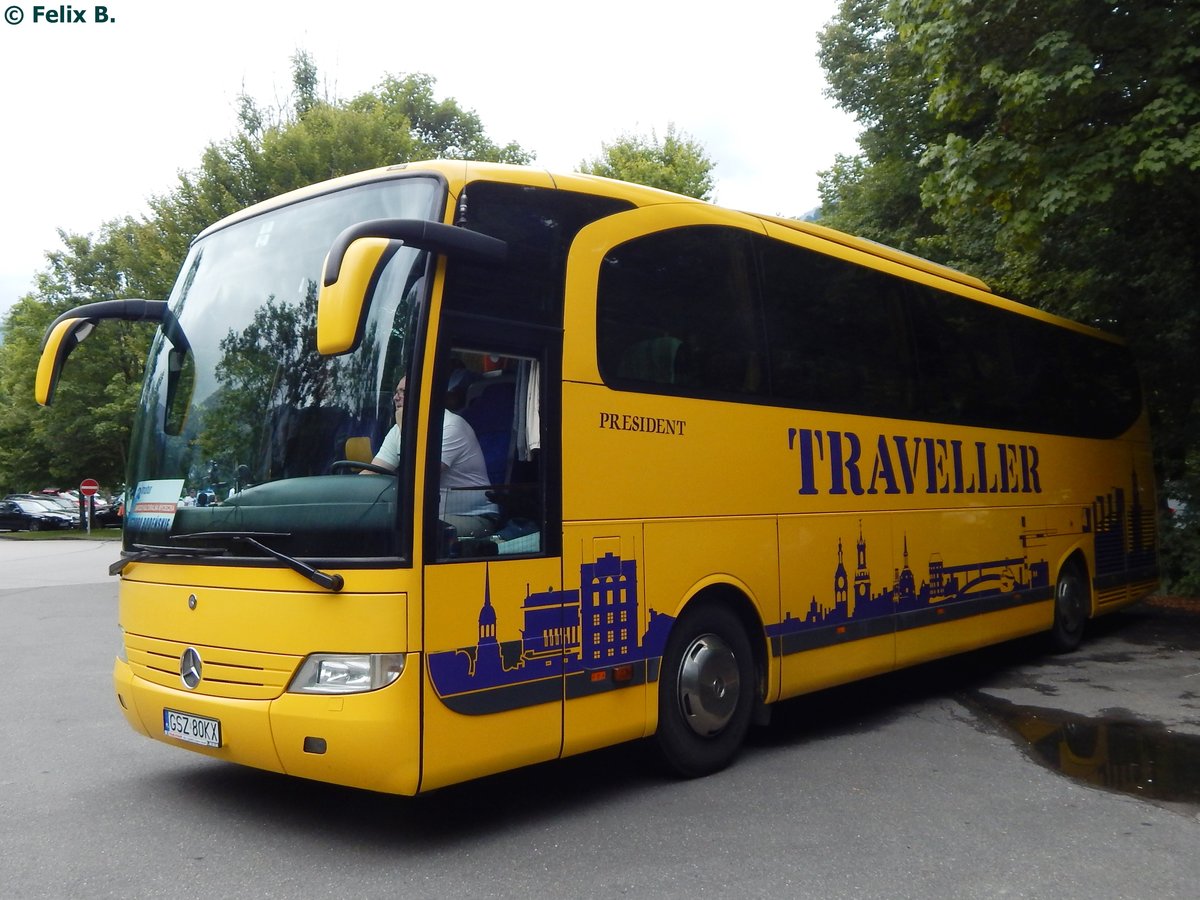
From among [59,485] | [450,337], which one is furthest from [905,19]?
[59,485]

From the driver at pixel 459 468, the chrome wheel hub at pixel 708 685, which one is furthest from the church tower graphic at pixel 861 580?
the driver at pixel 459 468

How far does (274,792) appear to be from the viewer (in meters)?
6.05

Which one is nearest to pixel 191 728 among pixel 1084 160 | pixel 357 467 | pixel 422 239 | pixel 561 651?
pixel 357 467

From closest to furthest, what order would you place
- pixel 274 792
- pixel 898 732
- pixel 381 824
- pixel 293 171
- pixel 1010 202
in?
pixel 381 824 → pixel 274 792 → pixel 898 732 → pixel 1010 202 → pixel 293 171

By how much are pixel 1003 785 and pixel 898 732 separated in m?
1.44

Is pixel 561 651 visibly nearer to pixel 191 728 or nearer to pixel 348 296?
pixel 191 728

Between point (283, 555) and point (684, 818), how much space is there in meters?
2.42

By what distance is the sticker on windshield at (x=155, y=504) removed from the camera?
5.54 metres

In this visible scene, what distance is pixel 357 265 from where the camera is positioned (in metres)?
4.45

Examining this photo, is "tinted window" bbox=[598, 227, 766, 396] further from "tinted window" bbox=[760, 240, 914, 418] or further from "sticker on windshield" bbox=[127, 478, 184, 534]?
"sticker on windshield" bbox=[127, 478, 184, 534]

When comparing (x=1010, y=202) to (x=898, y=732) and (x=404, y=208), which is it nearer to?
(x=898, y=732)

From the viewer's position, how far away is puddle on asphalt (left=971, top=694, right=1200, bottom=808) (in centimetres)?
633

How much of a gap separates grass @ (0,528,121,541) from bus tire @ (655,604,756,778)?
121 ft

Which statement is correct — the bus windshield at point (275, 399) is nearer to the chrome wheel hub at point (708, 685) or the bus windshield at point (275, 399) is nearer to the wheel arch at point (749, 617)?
the chrome wheel hub at point (708, 685)
